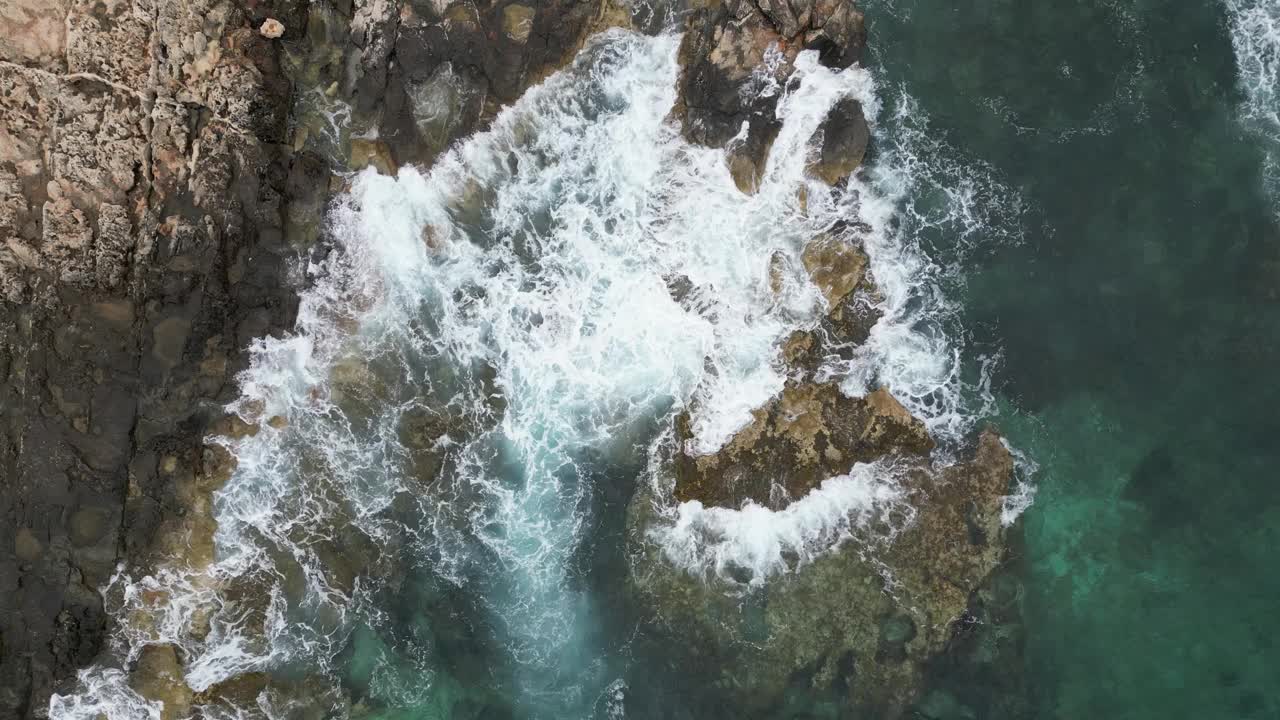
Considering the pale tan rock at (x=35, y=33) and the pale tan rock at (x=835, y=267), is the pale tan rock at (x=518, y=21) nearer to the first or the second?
the pale tan rock at (x=835, y=267)

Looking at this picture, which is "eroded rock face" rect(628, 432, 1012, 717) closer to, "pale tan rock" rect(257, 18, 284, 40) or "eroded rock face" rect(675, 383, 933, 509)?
"eroded rock face" rect(675, 383, 933, 509)

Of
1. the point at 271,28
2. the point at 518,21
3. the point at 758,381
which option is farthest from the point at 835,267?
the point at 271,28

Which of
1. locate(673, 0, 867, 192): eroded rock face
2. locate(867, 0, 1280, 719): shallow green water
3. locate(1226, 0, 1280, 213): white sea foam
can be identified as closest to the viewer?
locate(867, 0, 1280, 719): shallow green water

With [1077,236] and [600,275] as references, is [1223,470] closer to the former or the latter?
[1077,236]

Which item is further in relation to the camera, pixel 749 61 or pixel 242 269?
pixel 749 61

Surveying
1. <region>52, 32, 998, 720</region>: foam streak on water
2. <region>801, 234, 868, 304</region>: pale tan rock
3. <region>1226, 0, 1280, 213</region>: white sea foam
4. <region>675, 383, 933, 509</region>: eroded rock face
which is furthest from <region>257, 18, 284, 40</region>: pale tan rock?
<region>1226, 0, 1280, 213</region>: white sea foam

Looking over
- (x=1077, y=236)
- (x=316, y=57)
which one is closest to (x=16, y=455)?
(x=316, y=57)

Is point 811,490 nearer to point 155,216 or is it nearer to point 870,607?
point 870,607
